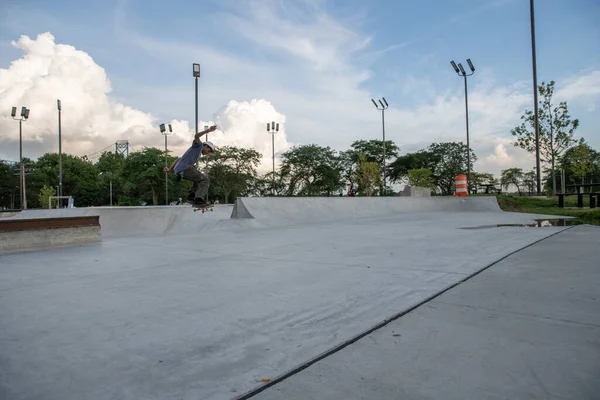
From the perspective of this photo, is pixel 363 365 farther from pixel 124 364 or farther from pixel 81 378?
pixel 81 378

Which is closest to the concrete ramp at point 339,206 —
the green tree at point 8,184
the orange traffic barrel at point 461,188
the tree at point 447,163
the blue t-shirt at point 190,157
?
the orange traffic barrel at point 461,188

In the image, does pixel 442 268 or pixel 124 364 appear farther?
pixel 442 268

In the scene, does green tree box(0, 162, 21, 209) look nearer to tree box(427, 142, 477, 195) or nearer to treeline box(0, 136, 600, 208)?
treeline box(0, 136, 600, 208)

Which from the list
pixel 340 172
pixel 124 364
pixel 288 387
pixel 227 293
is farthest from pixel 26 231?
pixel 340 172

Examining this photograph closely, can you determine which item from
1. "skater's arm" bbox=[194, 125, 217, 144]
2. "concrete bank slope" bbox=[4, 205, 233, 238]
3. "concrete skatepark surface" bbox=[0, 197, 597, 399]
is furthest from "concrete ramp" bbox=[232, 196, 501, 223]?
"concrete skatepark surface" bbox=[0, 197, 597, 399]

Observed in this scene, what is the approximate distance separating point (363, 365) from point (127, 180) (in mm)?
52397

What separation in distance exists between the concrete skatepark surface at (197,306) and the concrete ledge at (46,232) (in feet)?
1.18

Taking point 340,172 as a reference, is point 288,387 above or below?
below

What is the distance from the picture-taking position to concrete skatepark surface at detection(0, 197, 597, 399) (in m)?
1.65

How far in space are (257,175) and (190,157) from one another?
44.8 meters

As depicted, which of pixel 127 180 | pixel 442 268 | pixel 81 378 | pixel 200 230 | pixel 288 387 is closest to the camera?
pixel 288 387

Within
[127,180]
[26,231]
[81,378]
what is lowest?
[81,378]

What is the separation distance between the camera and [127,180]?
48500mm

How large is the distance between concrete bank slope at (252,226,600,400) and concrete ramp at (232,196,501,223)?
779 cm
